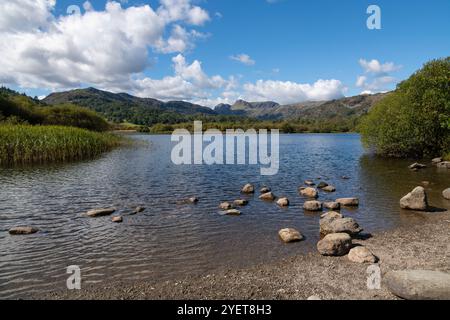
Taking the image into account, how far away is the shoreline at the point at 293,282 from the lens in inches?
421

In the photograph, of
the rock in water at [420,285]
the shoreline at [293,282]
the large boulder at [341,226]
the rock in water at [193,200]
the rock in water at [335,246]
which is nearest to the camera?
the rock in water at [420,285]

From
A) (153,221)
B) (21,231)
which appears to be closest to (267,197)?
(153,221)

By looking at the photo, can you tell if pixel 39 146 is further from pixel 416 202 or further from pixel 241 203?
pixel 416 202

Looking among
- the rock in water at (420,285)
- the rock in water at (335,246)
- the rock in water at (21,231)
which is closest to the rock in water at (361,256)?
the rock in water at (335,246)

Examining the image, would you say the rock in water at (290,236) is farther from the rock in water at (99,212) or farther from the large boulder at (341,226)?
A: the rock in water at (99,212)

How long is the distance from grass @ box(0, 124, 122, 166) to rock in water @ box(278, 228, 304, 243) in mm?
40619

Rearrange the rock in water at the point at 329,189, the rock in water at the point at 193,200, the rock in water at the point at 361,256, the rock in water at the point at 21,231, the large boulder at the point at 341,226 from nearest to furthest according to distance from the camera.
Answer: the rock in water at the point at 361,256 → the large boulder at the point at 341,226 → the rock in water at the point at 21,231 → the rock in water at the point at 193,200 → the rock in water at the point at 329,189

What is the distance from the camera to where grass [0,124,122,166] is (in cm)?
4400

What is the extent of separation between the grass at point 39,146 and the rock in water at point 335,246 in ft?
142

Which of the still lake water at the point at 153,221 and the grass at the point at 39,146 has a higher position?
the grass at the point at 39,146

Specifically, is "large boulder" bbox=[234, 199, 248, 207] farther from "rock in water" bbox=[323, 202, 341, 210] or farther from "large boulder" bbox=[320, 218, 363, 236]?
"large boulder" bbox=[320, 218, 363, 236]

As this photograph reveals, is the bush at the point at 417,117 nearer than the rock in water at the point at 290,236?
No

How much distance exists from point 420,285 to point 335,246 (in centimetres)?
452
